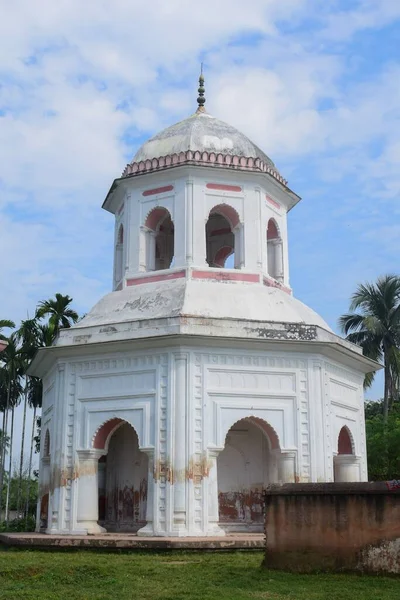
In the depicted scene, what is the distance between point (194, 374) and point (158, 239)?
5310mm

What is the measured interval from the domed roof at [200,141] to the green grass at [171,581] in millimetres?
9400

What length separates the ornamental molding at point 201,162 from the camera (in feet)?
56.0

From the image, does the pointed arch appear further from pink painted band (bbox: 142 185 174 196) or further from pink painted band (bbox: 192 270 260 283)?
pink painted band (bbox: 192 270 260 283)

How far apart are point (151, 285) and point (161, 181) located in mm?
2533

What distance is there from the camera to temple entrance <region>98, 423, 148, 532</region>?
54.2 feet

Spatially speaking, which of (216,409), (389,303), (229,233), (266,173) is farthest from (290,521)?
(389,303)

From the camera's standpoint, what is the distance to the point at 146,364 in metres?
15.2

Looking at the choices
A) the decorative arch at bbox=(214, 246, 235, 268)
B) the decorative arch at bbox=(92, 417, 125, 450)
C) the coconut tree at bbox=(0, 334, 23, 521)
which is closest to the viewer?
the decorative arch at bbox=(92, 417, 125, 450)

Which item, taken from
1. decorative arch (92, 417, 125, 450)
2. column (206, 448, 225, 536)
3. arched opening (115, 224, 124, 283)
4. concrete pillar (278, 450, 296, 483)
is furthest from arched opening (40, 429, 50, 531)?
concrete pillar (278, 450, 296, 483)

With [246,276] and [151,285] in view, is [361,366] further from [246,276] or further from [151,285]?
[151,285]

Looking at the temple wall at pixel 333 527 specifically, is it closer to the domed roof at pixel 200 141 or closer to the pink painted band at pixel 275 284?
the pink painted band at pixel 275 284

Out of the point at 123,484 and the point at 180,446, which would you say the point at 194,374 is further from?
the point at 123,484

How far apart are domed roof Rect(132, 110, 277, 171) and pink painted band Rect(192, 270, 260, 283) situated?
287cm

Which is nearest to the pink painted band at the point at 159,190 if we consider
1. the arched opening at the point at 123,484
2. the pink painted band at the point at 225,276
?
the pink painted band at the point at 225,276
